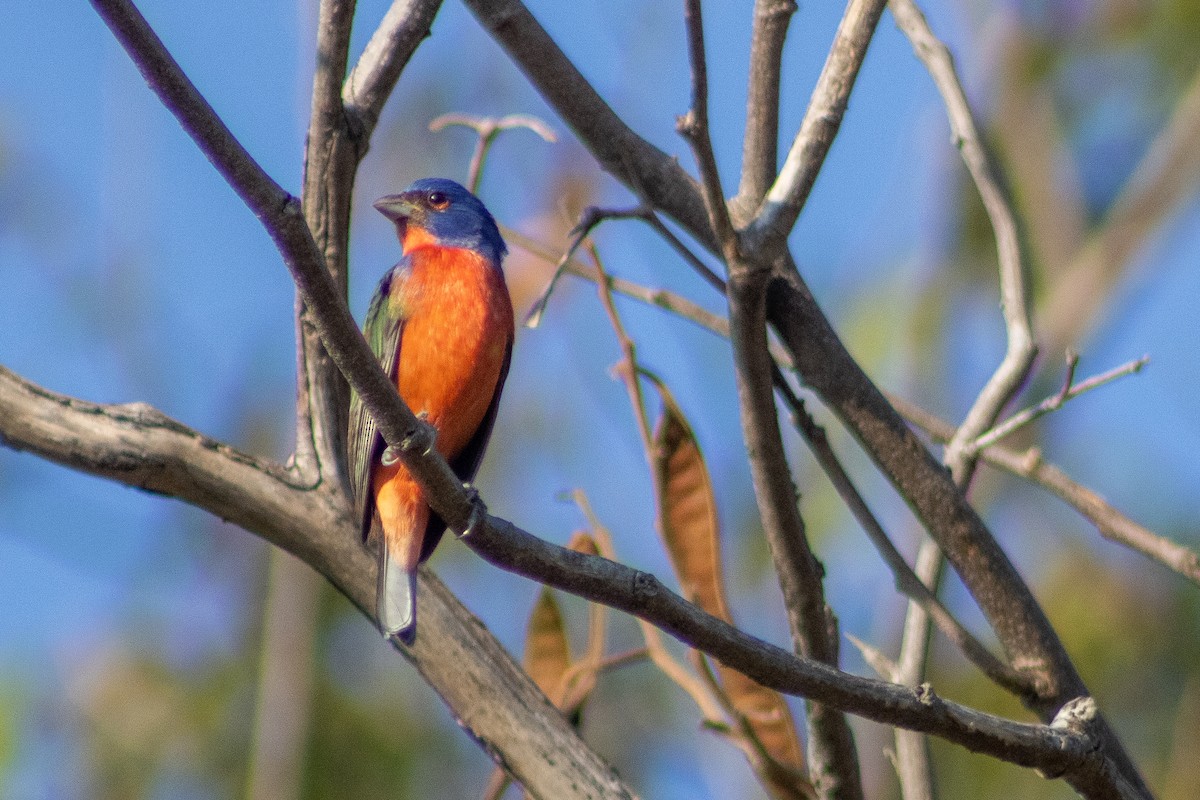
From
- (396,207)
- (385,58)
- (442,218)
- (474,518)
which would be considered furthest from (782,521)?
(396,207)

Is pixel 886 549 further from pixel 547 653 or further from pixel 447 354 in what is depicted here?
pixel 447 354

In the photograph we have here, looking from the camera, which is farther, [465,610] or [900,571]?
[465,610]

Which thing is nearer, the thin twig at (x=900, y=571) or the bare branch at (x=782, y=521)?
the bare branch at (x=782, y=521)

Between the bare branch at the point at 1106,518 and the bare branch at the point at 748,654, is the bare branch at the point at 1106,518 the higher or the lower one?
the higher one

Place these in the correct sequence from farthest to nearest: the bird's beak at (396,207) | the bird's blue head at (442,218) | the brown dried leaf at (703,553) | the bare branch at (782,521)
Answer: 1. the bird's beak at (396,207)
2. the bird's blue head at (442,218)
3. the brown dried leaf at (703,553)
4. the bare branch at (782,521)

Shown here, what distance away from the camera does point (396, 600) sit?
3.33m

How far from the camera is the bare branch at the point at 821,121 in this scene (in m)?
3.09

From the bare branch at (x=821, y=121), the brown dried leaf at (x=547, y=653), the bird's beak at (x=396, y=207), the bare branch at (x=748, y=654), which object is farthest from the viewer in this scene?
the bird's beak at (x=396, y=207)

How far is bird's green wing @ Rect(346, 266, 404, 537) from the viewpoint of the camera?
3.59 m

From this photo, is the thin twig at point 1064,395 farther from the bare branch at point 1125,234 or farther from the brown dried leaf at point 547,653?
the bare branch at point 1125,234

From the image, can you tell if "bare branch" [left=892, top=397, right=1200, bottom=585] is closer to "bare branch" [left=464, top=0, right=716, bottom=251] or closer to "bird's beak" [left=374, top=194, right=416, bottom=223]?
"bare branch" [left=464, top=0, right=716, bottom=251]

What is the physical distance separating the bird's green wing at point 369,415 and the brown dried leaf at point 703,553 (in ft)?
2.58

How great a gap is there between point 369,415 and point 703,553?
1.04 m

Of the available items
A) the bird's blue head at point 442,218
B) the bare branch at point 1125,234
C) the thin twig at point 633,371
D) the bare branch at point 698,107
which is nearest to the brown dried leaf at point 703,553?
the thin twig at point 633,371
